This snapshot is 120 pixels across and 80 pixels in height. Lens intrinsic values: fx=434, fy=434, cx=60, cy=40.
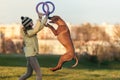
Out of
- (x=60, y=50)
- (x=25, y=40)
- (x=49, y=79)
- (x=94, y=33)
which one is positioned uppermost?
(x=25, y=40)

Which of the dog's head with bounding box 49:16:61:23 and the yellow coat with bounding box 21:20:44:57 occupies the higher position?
the dog's head with bounding box 49:16:61:23

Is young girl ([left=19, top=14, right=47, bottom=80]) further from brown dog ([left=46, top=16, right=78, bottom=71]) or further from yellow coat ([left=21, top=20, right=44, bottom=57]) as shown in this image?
brown dog ([left=46, top=16, right=78, bottom=71])

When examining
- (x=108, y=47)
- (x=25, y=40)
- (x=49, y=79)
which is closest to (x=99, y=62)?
(x=108, y=47)

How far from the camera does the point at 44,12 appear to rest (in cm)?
1090

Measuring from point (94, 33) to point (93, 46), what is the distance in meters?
9.77

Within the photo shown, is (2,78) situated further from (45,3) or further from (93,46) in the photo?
(93,46)

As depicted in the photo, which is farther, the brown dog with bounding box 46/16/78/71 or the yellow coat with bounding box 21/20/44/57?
the yellow coat with bounding box 21/20/44/57

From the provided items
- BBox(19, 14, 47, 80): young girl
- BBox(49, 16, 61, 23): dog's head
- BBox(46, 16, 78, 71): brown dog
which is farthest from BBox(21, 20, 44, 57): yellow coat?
BBox(46, 16, 78, 71): brown dog

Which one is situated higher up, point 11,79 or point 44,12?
point 44,12

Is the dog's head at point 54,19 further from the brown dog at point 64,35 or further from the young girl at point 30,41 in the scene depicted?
the young girl at point 30,41

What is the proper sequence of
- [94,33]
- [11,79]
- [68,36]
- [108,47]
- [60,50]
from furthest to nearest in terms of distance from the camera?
1. [60,50]
2. [94,33]
3. [108,47]
4. [11,79]
5. [68,36]

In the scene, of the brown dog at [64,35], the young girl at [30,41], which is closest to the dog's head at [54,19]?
the brown dog at [64,35]

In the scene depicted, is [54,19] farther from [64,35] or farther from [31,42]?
[31,42]

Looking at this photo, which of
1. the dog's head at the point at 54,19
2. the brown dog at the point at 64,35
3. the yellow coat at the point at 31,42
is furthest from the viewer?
the yellow coat at the point at 31,42
